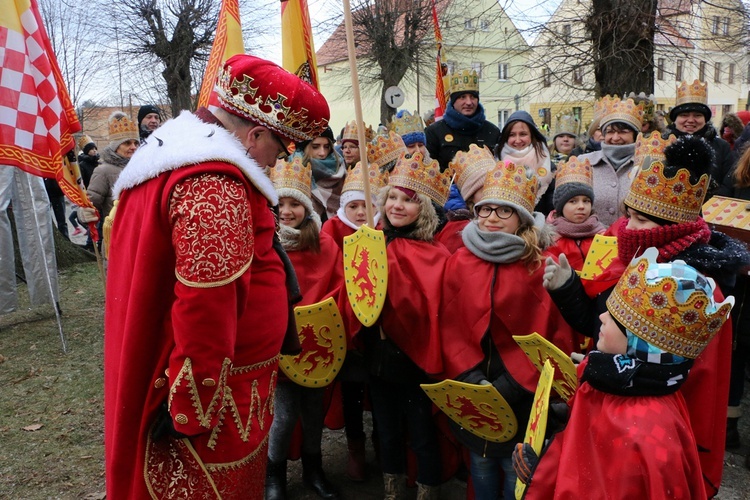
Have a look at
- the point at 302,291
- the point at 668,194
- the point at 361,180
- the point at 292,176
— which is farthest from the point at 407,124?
the point at 668,194

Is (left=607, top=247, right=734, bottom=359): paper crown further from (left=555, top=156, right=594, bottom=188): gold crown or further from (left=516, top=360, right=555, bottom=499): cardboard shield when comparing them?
(left=555, top=156, right=594, bottom=188): gold crown

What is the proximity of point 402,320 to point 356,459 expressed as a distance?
1.18 metres

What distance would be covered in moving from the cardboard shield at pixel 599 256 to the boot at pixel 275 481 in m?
2.08

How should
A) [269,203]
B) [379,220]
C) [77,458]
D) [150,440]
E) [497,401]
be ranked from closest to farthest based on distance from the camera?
[150,440], [269,203], [497,401], [379,220], [77,458]

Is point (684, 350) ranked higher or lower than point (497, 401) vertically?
higher

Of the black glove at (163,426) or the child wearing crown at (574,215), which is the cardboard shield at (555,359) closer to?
the child wearing crown at (574,215)

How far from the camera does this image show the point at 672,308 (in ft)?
6.16

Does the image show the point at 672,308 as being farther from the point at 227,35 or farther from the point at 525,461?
the point at 227,35

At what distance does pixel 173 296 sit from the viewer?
2.20 m

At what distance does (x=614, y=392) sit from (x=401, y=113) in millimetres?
6090

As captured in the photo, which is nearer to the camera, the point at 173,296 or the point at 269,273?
the point at 173,296

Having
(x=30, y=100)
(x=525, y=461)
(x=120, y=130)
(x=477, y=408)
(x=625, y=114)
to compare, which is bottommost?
(x=477, y=408)

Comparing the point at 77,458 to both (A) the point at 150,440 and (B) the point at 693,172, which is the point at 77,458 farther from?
(B) the point at 693,172

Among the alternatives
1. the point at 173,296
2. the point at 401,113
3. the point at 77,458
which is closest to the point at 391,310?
the point at 173,296
